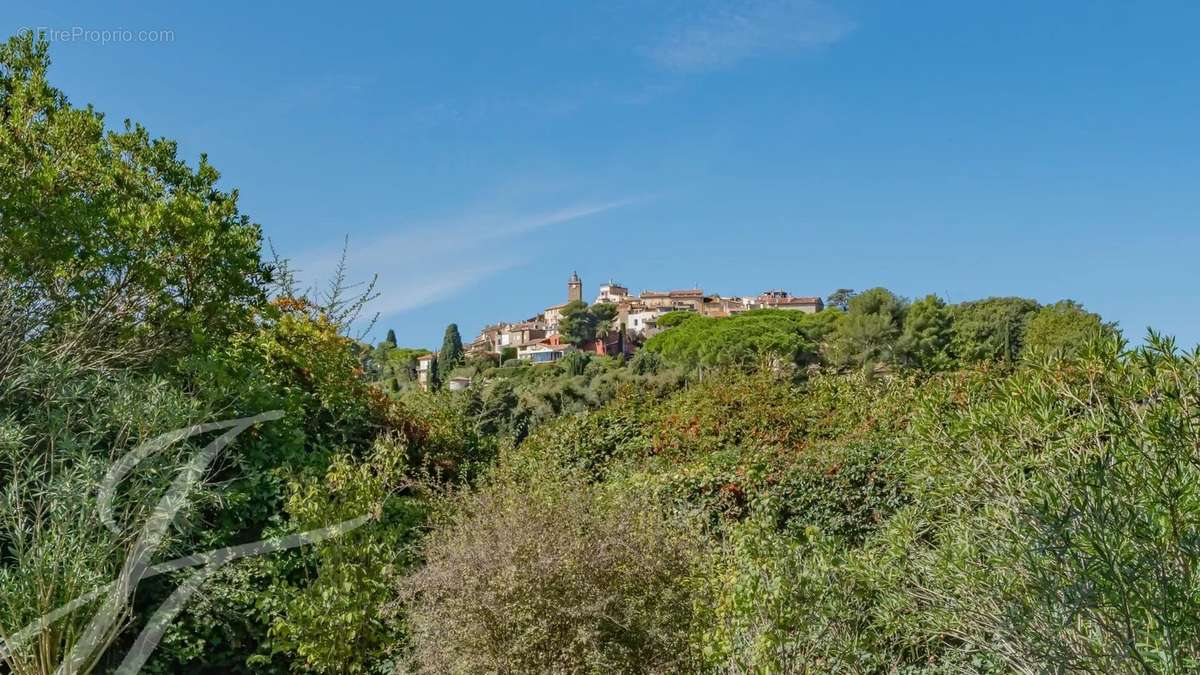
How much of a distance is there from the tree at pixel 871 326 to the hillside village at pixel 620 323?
40097 millimetres

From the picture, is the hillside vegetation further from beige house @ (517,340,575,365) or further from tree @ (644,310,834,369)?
beige house @ (517,340,575,365)

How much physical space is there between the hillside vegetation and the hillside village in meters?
61.8

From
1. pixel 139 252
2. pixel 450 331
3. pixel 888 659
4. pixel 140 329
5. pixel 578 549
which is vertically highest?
pixel 450 331

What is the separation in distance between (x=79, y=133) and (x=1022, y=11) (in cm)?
813

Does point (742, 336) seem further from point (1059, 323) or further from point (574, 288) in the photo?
point (574, 288)

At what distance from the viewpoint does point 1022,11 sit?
7.17 m

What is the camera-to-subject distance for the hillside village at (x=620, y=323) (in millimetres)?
79688

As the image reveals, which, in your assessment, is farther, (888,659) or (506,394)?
(506,394)

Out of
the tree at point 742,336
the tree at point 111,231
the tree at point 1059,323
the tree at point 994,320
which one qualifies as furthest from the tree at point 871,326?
the tree at point 111,231

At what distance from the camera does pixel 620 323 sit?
87812mm

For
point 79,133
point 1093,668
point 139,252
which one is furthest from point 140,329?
point 1093,668

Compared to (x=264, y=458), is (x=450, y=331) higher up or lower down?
higher up

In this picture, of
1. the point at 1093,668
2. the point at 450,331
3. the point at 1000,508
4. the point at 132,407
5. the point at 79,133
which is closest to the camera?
the point at 1093,668

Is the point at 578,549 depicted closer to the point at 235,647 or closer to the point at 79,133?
the point at 235,647
